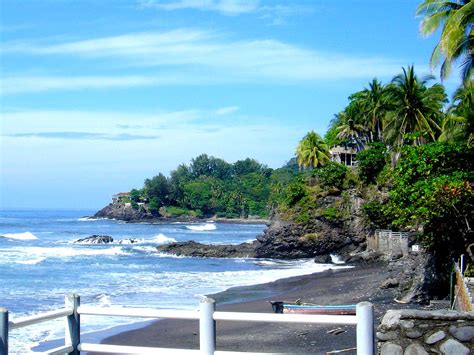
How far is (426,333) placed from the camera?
5.51m

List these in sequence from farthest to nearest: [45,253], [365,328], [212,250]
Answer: [45,253] < [212,250] < [365,328]

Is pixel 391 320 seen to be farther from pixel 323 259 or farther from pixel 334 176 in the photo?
pixel 334 176

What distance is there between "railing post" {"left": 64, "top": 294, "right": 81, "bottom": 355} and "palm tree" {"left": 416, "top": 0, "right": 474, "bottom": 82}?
14812mm

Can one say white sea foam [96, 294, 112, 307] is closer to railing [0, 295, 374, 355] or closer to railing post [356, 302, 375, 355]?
railing [0, 295, 374, 355]

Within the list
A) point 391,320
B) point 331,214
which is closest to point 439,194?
point 391,320

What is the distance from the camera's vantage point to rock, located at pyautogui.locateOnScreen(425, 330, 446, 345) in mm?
5459

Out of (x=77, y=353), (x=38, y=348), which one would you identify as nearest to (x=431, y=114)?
(x=38, y=348)

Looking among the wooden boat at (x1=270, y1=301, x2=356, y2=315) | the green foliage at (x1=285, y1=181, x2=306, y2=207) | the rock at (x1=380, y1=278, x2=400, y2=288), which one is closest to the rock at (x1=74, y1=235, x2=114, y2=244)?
the green foliage at (x1=285, y1=181, x2=306, y2=207)

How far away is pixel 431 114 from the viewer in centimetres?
4125

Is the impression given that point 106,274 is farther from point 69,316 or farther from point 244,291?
point 69,316

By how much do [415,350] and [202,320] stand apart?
1.71m

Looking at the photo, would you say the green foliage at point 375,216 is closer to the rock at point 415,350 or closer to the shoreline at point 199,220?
the rock at point 415,350

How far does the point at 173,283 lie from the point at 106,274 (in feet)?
22.0

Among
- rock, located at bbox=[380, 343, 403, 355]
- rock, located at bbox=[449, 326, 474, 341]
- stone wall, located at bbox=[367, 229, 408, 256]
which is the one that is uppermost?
rock, located at bbox=[449, 326, 474, 341]
